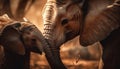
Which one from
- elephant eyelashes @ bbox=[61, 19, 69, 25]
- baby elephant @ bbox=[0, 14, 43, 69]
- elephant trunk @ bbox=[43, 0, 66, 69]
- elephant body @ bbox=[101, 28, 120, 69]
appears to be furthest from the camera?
baby elephant @ bbox=[0, 14, 43, 69]

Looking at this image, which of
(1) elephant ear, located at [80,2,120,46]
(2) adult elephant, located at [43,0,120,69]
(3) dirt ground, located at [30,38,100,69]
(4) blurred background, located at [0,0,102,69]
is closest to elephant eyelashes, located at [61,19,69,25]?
(2) adult elephant, located at [43,0,120,69]

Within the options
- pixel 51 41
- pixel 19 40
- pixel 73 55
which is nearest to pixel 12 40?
pixel 19 40

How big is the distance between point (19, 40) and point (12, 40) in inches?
2.0

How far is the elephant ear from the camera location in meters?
3.80

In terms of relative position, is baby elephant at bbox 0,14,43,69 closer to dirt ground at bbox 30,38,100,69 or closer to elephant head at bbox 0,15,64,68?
elephant head at bbox 0,15,64,68

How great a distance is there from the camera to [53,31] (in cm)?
369

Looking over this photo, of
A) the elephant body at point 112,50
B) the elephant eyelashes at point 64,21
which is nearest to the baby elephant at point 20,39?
the elephant eyelashes at point 64,21

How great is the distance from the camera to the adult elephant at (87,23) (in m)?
3.74

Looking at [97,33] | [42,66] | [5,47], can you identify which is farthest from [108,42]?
[42,66]

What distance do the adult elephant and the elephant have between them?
0.91 ft

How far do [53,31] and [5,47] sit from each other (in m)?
0.56

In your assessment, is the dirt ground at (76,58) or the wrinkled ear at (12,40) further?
the dirt ground at (76,58)

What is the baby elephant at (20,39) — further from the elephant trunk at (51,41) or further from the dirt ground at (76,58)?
the dirt ground at (76,58)

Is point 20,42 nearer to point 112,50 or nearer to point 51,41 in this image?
point 51,41
